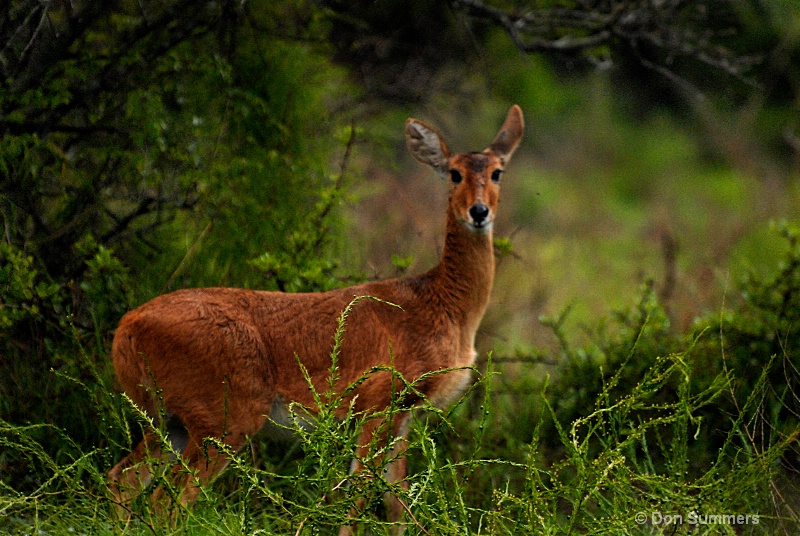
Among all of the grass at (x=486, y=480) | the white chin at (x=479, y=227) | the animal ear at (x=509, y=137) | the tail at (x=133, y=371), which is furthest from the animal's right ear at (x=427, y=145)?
the tail at (x=133, y=371)

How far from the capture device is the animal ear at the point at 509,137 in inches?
216

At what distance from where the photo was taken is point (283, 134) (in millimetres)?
6508

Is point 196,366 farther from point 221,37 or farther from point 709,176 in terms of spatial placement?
point 709,176

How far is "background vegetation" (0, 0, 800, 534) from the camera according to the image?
3.42 m

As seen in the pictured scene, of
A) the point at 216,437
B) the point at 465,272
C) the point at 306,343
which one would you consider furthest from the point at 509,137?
the point at 216,437

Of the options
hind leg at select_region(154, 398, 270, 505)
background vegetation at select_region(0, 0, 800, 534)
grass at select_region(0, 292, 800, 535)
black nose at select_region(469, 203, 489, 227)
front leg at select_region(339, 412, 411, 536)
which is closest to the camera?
grass at select_region(0, 292, 800, 535)

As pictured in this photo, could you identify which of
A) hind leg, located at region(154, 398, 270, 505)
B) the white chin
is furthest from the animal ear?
hind leg, located at region(154, 398, 270, 505)

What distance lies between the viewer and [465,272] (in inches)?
204

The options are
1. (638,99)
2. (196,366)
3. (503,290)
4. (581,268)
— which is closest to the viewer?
(196,366)

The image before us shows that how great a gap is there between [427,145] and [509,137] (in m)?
0.43

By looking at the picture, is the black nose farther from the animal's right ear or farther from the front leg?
the front leg

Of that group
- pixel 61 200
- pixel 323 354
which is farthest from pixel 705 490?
pixel 61 200

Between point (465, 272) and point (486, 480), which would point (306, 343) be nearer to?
point (465, 272)

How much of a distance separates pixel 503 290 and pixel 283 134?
7.80 ft
